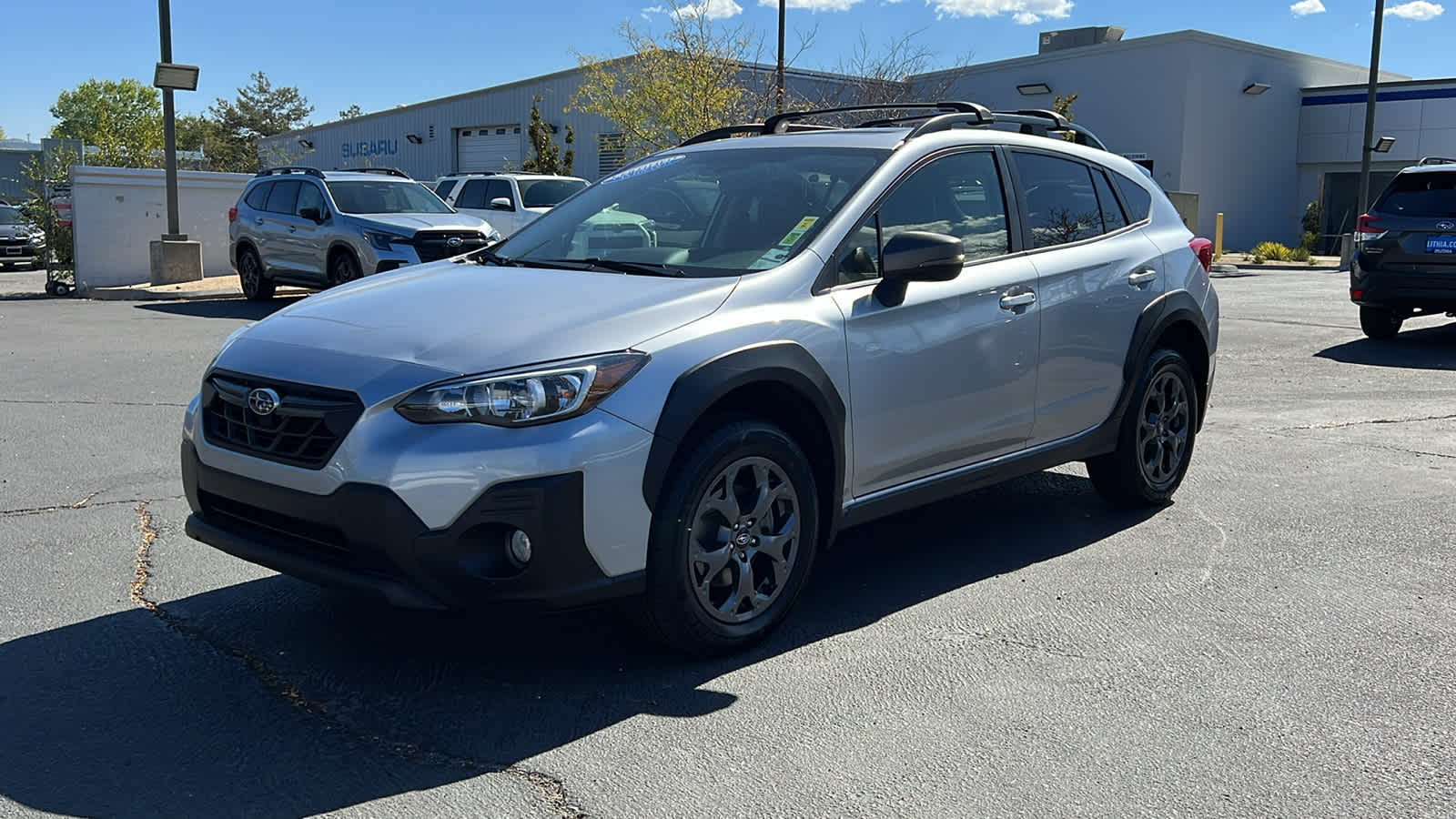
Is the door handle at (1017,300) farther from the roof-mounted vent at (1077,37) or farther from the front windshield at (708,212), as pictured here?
the roof-mounted vent at (1077,37)

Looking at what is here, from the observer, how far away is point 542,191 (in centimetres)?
1964

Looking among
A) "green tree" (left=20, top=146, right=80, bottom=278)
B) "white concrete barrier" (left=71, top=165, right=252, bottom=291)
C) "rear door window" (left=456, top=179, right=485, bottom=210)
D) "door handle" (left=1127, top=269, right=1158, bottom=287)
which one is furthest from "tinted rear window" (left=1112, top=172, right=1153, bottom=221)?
"green tree" (left=20, top=146, right=80, bottom=278)

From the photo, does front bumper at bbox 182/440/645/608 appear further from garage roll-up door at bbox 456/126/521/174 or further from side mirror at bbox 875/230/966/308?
garage roll-up door at bbox 456/126/521/174

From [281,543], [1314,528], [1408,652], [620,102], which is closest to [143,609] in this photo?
[281,543]

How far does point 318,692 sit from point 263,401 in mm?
886

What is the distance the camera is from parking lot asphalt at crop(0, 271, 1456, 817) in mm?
3260

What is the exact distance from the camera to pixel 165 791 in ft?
10.5

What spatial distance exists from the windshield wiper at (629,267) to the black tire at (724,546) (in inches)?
26.4

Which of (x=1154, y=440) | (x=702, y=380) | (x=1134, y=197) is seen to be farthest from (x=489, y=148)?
(x=702, y=380)

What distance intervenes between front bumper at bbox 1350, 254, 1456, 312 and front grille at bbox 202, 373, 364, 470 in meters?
11.6

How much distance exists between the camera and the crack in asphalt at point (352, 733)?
10.6ft

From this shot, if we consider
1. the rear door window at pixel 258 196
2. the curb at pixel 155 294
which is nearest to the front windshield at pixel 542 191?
the rear door window at pixel 258 196

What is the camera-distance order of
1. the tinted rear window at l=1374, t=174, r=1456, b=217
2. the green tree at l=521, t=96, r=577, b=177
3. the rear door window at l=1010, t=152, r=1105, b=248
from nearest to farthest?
the rear door window at l=1010, t=152, r=1105, b=248 < the tinted rear window at l=1374, t=174, r=1456, b=217 < the green tree at l=521, t=96, r=577, b=177

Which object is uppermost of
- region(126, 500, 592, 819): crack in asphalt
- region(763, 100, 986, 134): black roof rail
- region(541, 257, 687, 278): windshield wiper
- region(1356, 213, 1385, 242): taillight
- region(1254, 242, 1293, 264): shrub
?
region(763, 100, 986, 134): black roof rail
